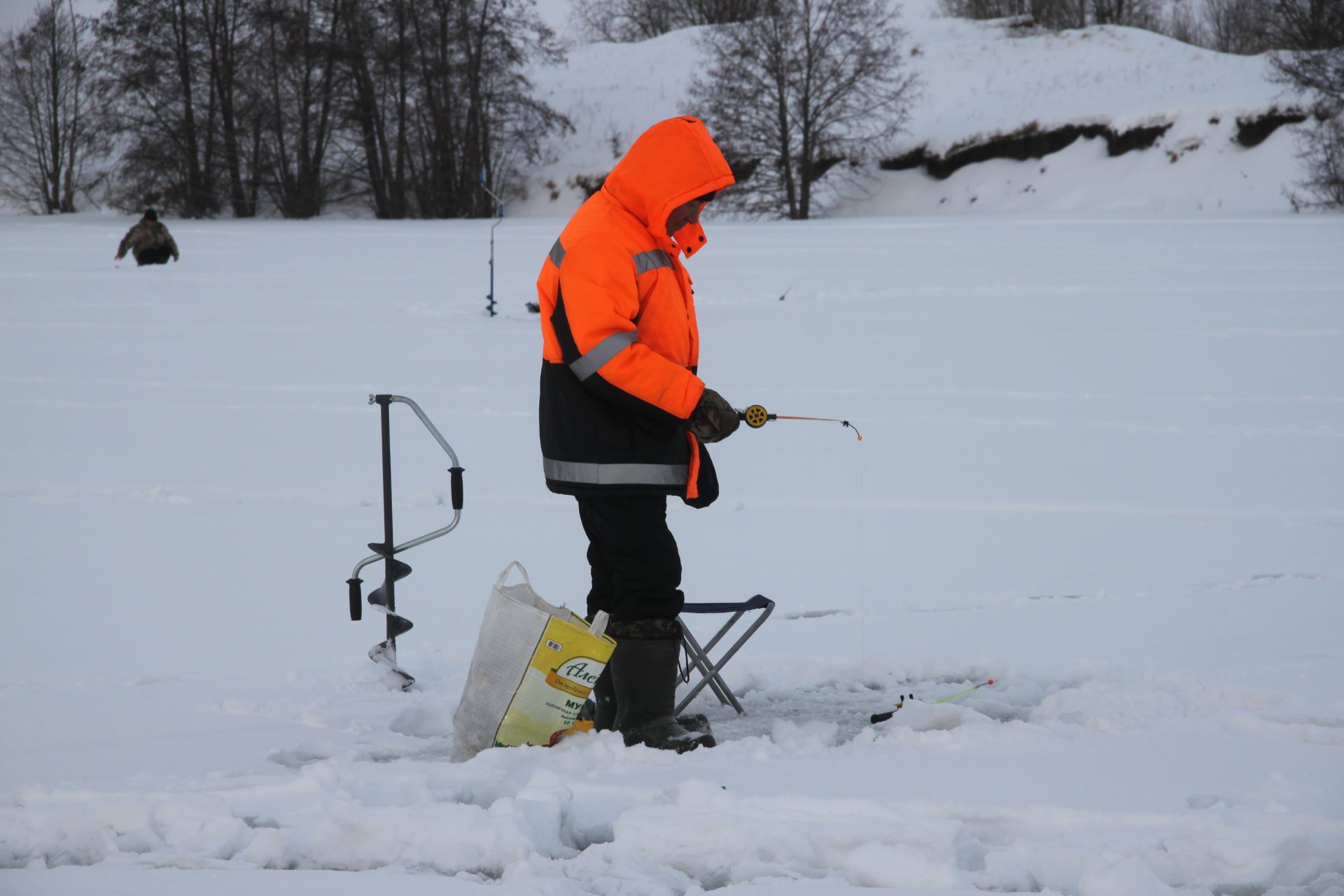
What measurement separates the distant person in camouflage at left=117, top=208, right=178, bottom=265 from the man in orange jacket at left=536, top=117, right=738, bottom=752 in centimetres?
1540

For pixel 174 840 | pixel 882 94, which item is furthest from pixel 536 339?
pixel 882 94

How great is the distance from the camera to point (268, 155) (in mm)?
34188

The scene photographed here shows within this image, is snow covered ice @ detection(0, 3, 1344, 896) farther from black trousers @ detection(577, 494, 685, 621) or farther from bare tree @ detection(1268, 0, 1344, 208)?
bare tree @ detection(1268, 0, 1344, 208)

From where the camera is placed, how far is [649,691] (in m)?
3.32

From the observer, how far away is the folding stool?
3396 mm

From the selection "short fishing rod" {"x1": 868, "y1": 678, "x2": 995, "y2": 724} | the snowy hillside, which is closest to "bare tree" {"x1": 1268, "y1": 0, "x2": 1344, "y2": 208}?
the snowy hillside

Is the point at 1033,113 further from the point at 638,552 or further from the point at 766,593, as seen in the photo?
the point at 638,552

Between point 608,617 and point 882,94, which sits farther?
point 882,94

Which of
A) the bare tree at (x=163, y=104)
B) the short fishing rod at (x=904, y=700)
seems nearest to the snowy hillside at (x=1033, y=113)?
the bare tree at (x=163, y=104)

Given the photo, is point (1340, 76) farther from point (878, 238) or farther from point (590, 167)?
point (590, 167)

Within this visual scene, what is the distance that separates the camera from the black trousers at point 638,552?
325 centimetres

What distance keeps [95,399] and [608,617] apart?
6.93 m

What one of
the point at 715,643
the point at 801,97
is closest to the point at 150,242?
the point at 715,643

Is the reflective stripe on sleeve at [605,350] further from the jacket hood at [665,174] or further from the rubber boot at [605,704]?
the rubber boot at [605,704]
